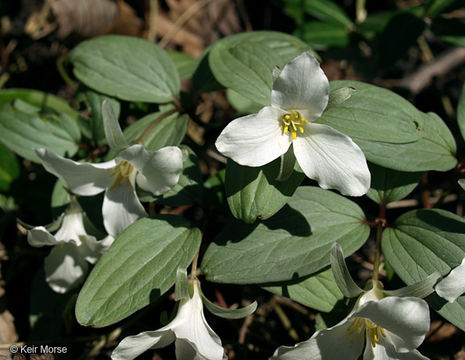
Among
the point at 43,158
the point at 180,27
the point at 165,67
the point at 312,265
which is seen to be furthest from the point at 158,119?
the point at 180,27

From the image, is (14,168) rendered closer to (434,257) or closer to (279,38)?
(279,38)

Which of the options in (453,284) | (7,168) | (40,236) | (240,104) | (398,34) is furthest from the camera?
(398,34)

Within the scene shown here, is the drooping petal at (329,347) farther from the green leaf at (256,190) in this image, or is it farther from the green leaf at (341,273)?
the green leaf at (256,190)

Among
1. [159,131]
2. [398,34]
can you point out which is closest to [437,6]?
[398,34]

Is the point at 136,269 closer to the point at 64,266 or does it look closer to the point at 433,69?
the point at 64,266

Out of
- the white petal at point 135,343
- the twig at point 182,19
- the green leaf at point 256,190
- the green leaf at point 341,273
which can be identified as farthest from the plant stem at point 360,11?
the white petal at point 135,343

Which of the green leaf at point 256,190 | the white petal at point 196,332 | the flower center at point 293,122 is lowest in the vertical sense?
the white petal at point 196,332

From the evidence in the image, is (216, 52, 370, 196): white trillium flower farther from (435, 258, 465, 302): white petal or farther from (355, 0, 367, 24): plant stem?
(355, 0, 367, 24): plant stem
